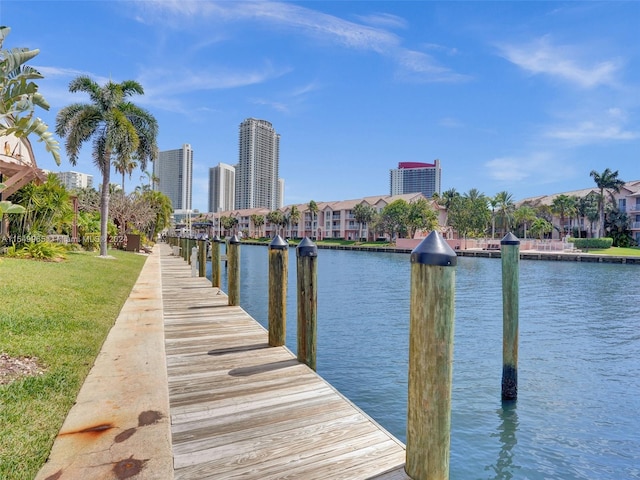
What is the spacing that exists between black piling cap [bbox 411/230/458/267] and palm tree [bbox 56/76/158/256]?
23.7 m

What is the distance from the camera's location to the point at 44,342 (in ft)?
19.9

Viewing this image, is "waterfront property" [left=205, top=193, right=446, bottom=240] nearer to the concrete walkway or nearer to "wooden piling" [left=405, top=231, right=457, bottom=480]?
the concrete walkway

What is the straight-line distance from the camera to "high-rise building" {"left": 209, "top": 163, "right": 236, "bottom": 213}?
185 m

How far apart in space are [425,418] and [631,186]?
89641 mm

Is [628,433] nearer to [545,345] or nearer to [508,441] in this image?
[508,441]

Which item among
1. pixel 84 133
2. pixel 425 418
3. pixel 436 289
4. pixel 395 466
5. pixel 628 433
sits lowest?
pixel 628 433

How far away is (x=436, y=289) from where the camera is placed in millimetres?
3072

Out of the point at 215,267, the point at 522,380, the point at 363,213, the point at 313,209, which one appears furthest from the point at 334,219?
the point at 522,380

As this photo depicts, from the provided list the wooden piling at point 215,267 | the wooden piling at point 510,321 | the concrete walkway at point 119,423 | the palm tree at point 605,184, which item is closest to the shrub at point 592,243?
the palm tree at point 605,184

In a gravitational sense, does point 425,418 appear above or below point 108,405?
above

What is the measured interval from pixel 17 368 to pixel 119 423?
2092 mm

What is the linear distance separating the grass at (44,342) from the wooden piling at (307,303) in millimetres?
2903

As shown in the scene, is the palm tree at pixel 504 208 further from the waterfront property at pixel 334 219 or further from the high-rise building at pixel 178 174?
the high-rise building at pixel 178 174

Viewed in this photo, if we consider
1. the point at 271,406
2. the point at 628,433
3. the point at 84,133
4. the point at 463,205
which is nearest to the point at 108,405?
the point at 271,406
